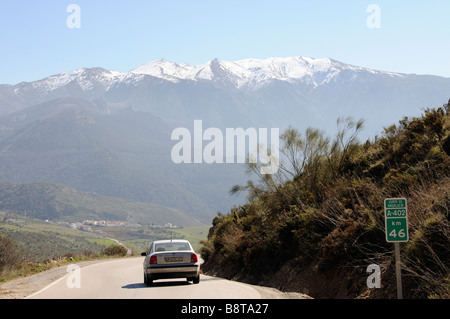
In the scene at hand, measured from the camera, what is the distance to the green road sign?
→ 10656 millimetres

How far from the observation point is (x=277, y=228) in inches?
829

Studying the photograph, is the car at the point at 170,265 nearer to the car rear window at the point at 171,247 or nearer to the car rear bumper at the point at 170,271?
the car rear bumper at the point at 170,271

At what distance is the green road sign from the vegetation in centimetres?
108

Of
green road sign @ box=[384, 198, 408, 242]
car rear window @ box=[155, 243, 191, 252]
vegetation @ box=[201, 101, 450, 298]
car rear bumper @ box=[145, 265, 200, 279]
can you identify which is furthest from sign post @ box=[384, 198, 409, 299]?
car rear window @ box=[155, 243, 191, 252]

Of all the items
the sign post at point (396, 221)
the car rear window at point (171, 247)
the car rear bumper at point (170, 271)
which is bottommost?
the car rear bumper at point (170, 271)

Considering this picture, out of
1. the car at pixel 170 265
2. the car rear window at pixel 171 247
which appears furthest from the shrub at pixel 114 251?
the car at pixel 170 265

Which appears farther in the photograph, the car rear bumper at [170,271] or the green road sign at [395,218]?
the car rear bumper at [170,271]

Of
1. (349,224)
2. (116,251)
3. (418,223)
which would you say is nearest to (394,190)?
(349,224)

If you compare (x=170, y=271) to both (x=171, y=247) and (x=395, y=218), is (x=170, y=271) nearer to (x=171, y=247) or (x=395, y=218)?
→ (x=171, y=247)

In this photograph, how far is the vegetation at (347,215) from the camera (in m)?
12.5

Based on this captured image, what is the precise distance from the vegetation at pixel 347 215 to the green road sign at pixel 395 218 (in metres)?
1.08

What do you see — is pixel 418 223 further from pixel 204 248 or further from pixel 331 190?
pixel 204 248

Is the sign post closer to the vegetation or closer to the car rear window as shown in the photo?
the vegetation
